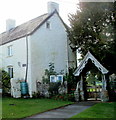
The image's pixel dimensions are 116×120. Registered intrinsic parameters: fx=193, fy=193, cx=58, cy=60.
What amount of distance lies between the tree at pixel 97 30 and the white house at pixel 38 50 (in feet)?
9.88

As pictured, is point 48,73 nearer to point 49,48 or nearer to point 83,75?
point 49,48

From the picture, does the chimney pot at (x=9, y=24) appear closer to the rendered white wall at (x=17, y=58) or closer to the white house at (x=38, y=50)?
the white house at (x=38, y=50)

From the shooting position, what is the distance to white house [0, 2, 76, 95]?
703 inches

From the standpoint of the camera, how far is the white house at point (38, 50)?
17859 millimetres

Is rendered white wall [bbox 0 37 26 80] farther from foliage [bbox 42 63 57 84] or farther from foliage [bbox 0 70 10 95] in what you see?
foliage [bbox 42 63 57 84]

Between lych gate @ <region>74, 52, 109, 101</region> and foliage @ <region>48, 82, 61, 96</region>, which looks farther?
foliage @ <region>48, 82, 61, 96</region>

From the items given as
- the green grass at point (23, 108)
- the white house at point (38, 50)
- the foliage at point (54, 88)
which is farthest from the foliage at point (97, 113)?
the white house at point (38, 50)

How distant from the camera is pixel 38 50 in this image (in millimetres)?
18422

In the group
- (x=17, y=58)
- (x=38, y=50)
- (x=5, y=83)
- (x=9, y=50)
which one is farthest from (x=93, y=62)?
(x=9, y=50)

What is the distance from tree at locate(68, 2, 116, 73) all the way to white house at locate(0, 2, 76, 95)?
3013mm

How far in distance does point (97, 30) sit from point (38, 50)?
6002 millimetres

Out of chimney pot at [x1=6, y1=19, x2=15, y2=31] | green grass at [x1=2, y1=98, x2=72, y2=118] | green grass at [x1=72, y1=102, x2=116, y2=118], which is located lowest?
green grass at [x1=72, y1=102, x2=116, y2=118]

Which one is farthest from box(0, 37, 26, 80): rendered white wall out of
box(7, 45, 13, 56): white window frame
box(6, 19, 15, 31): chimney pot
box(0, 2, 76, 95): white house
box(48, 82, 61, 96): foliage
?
box(6, 19, 15, 31): chimney pot

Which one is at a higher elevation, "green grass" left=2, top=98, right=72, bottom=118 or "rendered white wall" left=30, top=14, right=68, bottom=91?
"rendered white wall" left=30, top=14, right=68, bottom=91
